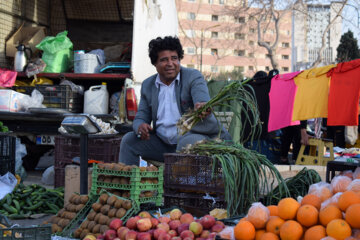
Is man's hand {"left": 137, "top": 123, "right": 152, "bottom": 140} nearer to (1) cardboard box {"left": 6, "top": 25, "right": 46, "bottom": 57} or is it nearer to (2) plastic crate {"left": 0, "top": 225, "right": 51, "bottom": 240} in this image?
(2) plastic crate {"left": 0, "top": 225, "right": 51, "bottom": 240}

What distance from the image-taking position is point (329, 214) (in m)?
2.42

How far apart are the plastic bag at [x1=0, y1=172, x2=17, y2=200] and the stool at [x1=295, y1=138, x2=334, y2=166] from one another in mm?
5499

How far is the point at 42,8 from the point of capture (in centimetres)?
972

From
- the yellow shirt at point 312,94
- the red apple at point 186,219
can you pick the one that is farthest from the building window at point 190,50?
the red apple at point 186,219

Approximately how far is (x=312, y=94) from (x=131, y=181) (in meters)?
4.80

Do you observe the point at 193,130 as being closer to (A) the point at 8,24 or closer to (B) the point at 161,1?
(B) the point at 161,1

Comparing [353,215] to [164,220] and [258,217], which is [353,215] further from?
[164,220]

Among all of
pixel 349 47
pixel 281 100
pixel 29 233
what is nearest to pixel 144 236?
pixel 29 233

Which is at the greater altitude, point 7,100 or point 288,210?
point 7,100

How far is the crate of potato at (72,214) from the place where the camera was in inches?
151

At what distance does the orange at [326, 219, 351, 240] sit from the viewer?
2.28 metres

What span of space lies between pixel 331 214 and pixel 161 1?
21.7 feet

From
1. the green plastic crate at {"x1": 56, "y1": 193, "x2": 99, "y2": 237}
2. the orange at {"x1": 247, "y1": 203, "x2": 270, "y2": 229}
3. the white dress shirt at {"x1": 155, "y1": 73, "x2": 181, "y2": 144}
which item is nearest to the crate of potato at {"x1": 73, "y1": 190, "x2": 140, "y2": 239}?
the green plastic crate at {"x1": 56, "y1": 193, "x2": 99, "y2": 237}

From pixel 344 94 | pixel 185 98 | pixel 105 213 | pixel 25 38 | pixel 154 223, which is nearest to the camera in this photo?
pixel 154 223
